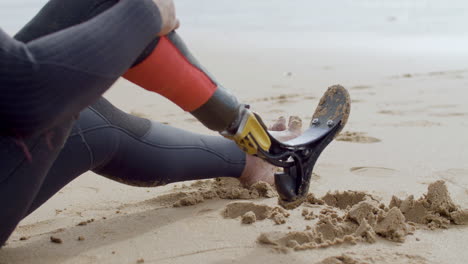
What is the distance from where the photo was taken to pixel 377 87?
4137 millimetres

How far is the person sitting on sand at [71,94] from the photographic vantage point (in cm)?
90

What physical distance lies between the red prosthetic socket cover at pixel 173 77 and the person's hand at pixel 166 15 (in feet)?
0.08

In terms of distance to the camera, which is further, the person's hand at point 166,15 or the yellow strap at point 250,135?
the yellow strap at point 250,135

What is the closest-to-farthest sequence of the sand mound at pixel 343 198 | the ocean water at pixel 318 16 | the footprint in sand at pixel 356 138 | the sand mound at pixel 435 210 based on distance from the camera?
the sand mound at pixel 435 210
the sand mound at pixel 343 198
the footprint in sand at pixel 356 138
the ocean water at pixel 318 16

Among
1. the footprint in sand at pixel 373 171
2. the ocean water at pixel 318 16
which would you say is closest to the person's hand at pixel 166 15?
the footprint in sand at pixel 373 171

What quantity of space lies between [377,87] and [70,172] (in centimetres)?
318

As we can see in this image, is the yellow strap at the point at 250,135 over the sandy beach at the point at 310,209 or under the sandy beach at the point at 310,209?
over

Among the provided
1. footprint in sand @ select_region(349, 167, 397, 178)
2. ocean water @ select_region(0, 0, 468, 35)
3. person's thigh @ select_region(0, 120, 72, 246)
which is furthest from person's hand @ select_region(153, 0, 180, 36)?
ocean water @ select_region(0, 0, 468, 35)

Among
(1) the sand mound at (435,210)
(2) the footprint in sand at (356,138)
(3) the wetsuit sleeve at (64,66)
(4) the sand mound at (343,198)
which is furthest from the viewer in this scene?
(2) the footprint in sand at (356,138)

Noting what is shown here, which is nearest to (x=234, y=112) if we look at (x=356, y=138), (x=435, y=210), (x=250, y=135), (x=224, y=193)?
(x=250, y=135)

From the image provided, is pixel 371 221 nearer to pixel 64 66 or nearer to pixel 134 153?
pixel 134 153

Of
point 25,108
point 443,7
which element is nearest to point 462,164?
point 25,108

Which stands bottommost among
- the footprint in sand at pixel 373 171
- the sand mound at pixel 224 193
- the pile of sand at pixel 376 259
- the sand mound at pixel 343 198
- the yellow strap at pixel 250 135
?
the sand mound at pixel 224 193

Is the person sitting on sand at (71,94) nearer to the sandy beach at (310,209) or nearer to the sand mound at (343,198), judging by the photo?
the sandy beach at (310,209)
